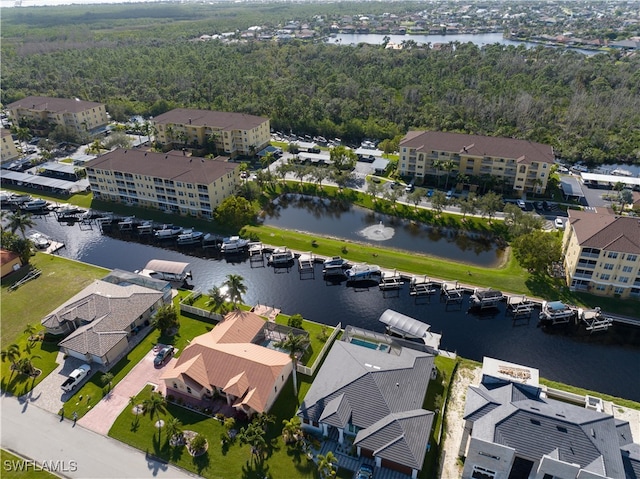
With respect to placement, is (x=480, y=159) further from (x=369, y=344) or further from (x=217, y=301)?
(x=217, y=301)

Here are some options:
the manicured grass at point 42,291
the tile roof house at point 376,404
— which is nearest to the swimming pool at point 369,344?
the tile roof house at point 376,404

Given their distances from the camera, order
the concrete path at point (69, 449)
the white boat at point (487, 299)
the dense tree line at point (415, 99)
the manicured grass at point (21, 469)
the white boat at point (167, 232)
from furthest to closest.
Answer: the dense tree line at point (415, 99)
the white boat at point (167, 232)
the white boat at point (487, 299)
the concrete path at point (69, 449)
the manicured grass at point (21, 469)

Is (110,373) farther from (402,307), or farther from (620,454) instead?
(620,454)

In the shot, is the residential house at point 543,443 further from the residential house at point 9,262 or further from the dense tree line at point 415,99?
the dense tree line at point 415,99

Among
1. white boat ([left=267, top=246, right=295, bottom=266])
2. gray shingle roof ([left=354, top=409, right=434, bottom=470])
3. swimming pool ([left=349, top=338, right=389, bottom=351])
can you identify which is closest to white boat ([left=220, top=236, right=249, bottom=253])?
white boat ([left=267, top=246, right=295, bottom=266])

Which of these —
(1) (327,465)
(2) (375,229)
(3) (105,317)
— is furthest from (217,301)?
(2) (375,229)

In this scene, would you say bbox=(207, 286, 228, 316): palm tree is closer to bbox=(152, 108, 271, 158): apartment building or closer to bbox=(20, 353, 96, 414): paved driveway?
bbox=(20, 353, 96, 414): paved driveway
